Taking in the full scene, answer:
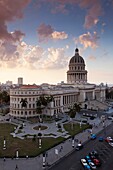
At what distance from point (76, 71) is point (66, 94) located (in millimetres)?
37577

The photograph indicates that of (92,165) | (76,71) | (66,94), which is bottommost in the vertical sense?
(92,165)

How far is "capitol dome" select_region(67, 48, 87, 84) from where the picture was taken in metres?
165

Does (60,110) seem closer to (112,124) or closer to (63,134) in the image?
(112,124)

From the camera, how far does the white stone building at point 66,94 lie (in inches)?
4456

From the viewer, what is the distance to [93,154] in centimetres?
5697

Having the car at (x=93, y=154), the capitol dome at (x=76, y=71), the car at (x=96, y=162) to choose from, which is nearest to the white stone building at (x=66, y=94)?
the capitol dome at (x=76, y=71)

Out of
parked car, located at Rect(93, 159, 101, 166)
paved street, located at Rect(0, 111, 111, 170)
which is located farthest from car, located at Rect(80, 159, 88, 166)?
paved street, located at Rect(0, 111, 111, 170)

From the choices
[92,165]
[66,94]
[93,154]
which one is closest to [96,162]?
[92,165]

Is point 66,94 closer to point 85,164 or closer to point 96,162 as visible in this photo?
point 96,162

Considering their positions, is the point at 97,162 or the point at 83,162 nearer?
the point at 97,162

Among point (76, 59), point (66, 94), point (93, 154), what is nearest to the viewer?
point (93, 154)

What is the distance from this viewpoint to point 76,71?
165 m

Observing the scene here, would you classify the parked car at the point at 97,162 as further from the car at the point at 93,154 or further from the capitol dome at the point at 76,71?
the capitol dome at the point at 76,71

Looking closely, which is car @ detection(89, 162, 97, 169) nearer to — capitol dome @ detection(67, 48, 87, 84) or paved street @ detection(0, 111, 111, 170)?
paved street @ detection(0, 111, 111, 170)
